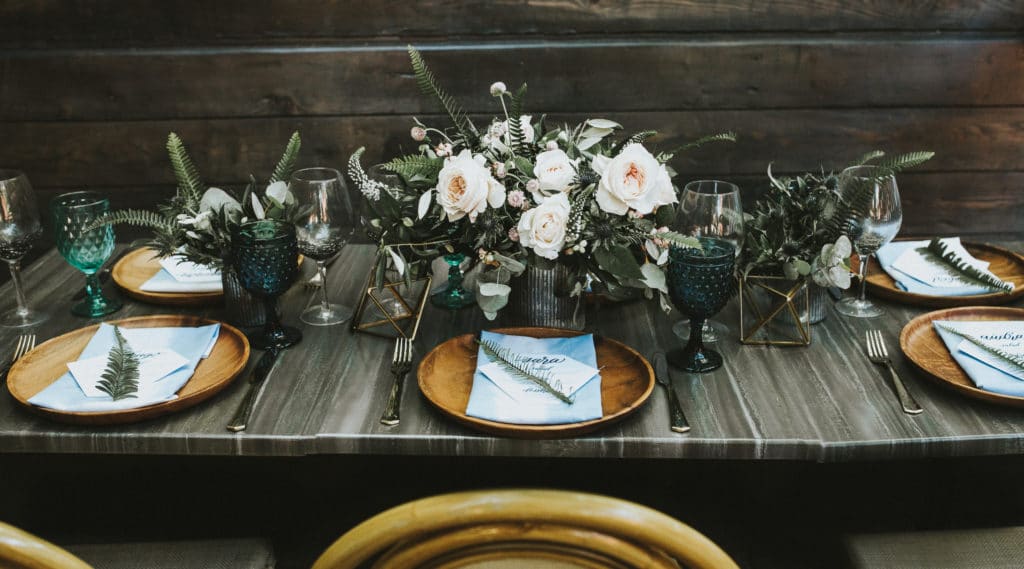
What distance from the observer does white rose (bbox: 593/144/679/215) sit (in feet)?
3.69

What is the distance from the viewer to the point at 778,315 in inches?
53.6

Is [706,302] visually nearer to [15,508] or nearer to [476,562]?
[476,562]

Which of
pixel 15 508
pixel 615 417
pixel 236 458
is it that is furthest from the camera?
pixel 236 458

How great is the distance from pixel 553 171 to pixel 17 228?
899 millimetres

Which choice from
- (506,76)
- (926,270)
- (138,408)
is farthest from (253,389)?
(506,76)

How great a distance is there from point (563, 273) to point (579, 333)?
0.31 feet

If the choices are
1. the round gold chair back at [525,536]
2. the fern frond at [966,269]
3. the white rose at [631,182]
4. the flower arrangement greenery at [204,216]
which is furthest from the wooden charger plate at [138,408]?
the fern frond at [966,269]

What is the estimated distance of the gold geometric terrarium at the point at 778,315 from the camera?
4.18ft

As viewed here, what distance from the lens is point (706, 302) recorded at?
3.75ft

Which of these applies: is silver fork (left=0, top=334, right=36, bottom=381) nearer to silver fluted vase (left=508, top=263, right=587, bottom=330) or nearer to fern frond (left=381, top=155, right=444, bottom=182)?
fern frond (left=381, top=155, right=444, bottom=182)

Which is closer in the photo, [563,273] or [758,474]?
[563,273]

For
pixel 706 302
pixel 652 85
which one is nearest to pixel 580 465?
pixel 706 302

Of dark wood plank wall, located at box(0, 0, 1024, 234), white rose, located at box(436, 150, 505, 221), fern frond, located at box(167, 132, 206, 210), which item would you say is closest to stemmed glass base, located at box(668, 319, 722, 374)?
white rose, located at box(436, 150, 505, 221)

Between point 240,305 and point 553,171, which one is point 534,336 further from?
point 240,305
